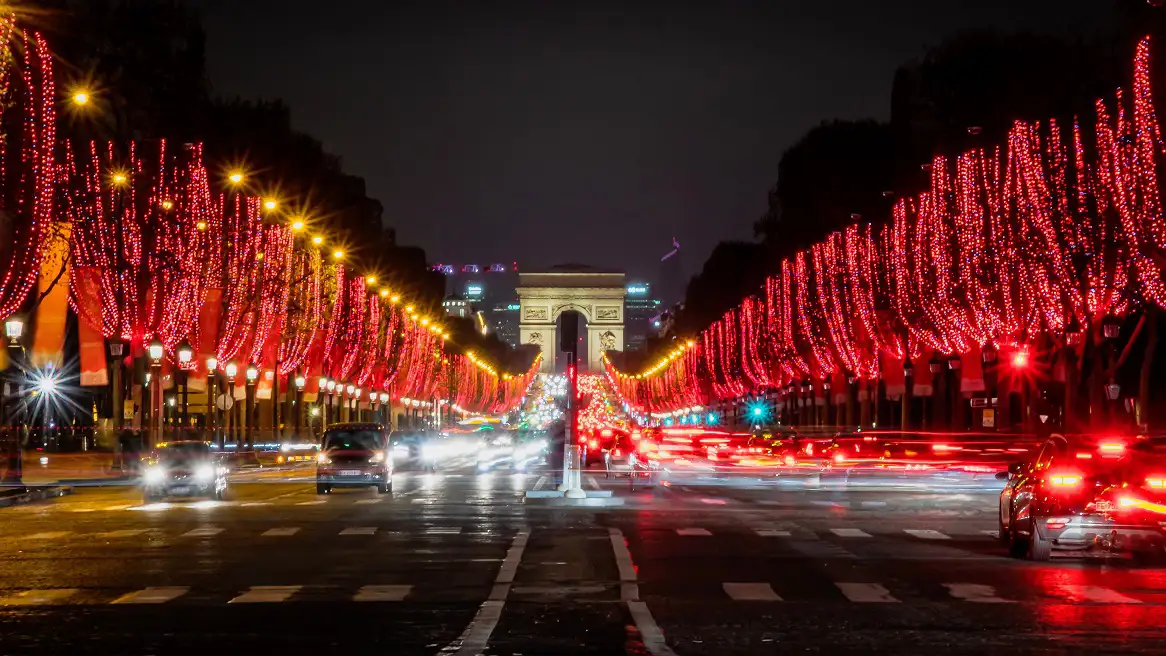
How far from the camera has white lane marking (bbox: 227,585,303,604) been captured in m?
15.8

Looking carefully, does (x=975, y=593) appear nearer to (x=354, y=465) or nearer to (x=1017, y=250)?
(x=354, y=465)

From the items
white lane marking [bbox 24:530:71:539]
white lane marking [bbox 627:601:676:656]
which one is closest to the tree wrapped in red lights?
white lane marking [bbox 24:530:71:539]

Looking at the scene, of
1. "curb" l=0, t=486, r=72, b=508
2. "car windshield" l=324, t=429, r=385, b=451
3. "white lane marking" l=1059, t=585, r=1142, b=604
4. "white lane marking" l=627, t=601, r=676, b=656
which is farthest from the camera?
"car windshield" l=324, t=429, r=385, b=451

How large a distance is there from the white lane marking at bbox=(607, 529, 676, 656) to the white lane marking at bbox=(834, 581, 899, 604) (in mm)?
2027

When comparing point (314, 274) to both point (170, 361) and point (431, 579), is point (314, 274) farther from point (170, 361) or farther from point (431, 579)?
point (431, 579)

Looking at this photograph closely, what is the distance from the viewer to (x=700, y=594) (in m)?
16.5

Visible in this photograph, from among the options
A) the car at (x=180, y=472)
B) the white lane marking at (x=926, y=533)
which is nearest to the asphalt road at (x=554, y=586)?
the white lane marking at (x=926, y=533)

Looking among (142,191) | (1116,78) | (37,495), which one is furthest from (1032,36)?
(37,495)

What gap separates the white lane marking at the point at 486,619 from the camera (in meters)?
12.4

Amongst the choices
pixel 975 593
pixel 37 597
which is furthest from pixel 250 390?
pixel 975 593

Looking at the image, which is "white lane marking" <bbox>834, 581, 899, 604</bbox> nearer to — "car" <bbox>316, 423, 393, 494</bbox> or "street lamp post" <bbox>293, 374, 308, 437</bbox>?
"car" <bbox>316, 423, 393, 494</bbox>

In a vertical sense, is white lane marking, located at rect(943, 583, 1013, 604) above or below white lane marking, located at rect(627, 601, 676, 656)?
below

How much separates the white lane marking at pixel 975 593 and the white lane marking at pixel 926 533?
7342 millimetres

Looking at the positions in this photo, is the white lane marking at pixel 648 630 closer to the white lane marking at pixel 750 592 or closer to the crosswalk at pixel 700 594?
the crosswalk at pixel 700 594
